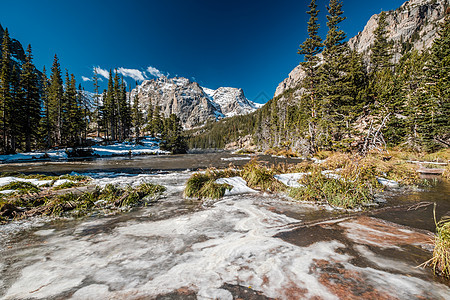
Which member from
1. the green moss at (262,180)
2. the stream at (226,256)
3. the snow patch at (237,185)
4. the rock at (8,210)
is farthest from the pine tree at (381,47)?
the rock at (8,210)

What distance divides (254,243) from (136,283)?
2.19m

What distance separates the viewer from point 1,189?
20.7ft

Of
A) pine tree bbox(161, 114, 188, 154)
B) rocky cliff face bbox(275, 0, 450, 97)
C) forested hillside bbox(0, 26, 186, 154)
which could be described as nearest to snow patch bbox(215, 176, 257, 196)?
forested hillside bbox(0, 26, 186, 154)

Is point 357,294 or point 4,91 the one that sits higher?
point 4,91

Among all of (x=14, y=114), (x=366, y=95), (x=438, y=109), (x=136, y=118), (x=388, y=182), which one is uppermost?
(x=136, y=118)

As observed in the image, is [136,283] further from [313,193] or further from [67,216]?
[313,193]

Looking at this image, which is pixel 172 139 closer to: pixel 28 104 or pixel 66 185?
pixel 28 104

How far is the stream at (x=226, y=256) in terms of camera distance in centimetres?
226

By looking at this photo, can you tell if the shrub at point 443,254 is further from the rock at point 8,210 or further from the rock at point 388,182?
the rock at point 8,210

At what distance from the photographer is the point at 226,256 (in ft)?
→ 10.2

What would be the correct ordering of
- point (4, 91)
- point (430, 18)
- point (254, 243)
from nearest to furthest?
1. point (254, 243)
2. point (4, 91)
3. point (430, 18)

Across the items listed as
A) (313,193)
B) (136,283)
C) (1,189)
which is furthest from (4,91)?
(313,193)

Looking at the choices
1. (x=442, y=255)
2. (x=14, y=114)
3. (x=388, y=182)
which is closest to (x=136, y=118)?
(x=14, y=114)

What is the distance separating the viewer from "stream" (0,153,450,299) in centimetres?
226
